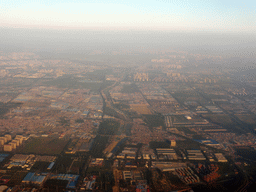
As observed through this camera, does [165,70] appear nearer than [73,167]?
No

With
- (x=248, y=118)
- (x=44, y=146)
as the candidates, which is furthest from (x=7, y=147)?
(x=248, y=118)

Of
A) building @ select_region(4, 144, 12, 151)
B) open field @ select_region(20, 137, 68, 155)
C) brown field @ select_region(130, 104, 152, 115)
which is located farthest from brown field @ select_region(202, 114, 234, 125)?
building @ select_region(4, 144, 12, 151)

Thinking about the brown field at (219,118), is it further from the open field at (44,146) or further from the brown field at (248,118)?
the open field at (44,146)

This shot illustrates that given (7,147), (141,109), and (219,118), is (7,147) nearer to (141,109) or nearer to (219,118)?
(141,109)

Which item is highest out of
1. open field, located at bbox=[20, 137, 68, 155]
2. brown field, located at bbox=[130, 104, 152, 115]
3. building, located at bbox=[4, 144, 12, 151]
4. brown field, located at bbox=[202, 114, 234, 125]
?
building, located at bbox=[4, 144, 12, 151]

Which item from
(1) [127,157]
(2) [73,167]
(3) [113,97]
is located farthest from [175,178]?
(3) [113,97]

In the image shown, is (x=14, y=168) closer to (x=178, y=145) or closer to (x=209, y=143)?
(x=178, y=145)

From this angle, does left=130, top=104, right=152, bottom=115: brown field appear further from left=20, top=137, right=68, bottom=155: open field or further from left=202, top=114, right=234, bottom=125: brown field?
left=20, top=137, right=68, bottom=155: open field
